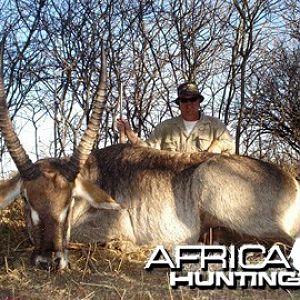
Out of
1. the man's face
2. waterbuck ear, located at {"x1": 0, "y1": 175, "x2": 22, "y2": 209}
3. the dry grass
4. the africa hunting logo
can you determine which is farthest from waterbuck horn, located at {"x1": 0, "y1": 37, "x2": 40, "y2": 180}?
the man's face

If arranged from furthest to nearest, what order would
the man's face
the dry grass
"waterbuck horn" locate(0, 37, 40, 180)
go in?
1. the man's face
2. "waterbuck horn" locate(0, 37, 40, 180)
3. the dry grass

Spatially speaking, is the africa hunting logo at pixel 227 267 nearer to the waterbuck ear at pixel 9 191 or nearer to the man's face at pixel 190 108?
the waterbuck ear at pixel 9 191

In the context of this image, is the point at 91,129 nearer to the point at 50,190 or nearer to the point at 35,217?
the point at 50,190

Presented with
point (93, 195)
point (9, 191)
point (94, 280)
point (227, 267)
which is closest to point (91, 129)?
point (93, 195)

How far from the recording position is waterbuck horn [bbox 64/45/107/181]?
608cm

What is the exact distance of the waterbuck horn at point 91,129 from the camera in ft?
19.9

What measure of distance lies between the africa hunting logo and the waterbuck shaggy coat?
413 mm

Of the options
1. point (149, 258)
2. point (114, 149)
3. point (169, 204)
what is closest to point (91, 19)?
point (114, 149)

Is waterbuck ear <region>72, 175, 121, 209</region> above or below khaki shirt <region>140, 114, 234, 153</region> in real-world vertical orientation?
below

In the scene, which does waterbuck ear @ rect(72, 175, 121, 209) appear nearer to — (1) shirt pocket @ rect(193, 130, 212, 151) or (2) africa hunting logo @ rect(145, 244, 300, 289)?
(2) africa hunting logo @ rect(145, 244, 300, 289)

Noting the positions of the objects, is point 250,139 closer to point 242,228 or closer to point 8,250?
point 242,228

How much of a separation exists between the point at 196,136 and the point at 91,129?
2929mm

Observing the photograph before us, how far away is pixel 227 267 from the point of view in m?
5.74

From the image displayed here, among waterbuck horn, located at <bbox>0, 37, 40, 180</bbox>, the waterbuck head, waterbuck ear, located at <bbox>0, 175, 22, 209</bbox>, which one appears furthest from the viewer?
waterbuck ear, located at <bbox>0, 175, 22, 209</bbox>
